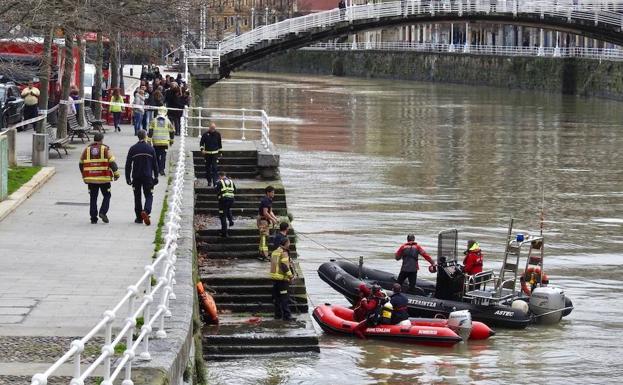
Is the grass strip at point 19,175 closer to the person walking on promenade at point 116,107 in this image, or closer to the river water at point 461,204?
the river water at point 461,204

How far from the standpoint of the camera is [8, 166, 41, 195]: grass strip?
2659 centimetres

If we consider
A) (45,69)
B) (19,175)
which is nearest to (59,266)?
(19,175)

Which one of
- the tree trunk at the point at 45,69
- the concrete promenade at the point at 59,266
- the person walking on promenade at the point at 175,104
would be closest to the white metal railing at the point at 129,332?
the concrete promenade at the point at 59,266

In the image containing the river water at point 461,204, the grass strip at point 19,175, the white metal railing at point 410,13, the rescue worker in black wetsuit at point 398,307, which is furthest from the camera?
Answer: the white metal railing at point 410,13

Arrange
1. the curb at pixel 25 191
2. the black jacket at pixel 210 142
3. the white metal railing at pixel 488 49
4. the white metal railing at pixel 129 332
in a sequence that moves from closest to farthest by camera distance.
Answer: the white metal railing at pixel 129 332 < the curb at pixel 25 191 < the black jacket at pixel 210 142 < the white metal railing at pixel 488 49

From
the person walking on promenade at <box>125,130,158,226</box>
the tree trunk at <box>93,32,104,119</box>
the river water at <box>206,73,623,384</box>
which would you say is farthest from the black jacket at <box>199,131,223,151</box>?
the tree trunk at <box>93,32,104,119</box>

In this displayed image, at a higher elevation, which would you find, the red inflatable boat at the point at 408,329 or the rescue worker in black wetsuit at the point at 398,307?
the rescue worker in black wetsuit at the point at 398,307

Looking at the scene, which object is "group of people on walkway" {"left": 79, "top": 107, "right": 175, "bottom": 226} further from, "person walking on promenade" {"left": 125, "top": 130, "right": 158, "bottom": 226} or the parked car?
the parked car

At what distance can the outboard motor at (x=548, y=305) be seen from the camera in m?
24.1

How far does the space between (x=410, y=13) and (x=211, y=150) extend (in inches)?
1831

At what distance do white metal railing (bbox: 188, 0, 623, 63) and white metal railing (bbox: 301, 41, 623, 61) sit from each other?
11.1 m

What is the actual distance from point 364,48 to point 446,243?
379 ft

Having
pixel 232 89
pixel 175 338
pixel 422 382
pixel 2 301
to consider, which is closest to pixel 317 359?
pixel 422 382

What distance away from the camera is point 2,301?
15.6 m
